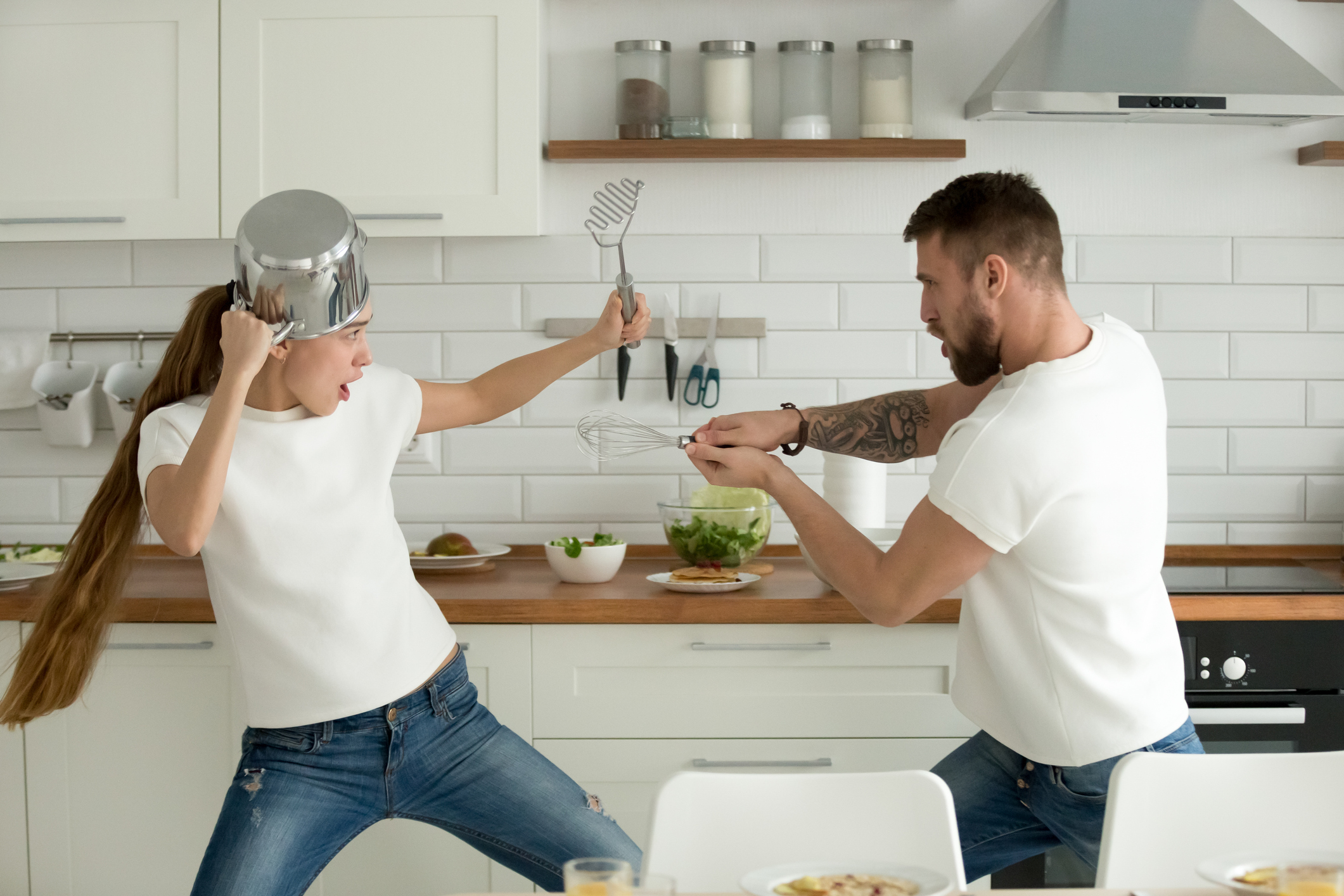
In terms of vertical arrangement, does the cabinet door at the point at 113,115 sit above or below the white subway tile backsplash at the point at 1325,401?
above

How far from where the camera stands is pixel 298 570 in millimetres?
1604

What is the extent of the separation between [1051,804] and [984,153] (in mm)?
1599

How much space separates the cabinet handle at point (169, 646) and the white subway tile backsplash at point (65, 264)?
999 millimetres

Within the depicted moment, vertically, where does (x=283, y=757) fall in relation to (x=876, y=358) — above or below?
below

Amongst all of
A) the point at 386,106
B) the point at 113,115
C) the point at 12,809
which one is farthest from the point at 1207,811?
the point at 113,115

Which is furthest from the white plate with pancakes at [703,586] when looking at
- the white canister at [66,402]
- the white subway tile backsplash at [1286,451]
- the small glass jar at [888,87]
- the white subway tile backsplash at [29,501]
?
the white subway tile backsplash at [29,501]

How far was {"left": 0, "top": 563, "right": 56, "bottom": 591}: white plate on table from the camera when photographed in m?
2.25

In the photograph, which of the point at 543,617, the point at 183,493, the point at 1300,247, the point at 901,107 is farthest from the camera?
the point at 1300,247

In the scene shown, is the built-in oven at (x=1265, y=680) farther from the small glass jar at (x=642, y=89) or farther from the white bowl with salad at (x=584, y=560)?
the small glass jar at (x=642, y=89)

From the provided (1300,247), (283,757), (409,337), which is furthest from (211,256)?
(1300,247)

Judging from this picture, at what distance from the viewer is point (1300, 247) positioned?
106 inches

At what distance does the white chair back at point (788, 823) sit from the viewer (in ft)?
4.18

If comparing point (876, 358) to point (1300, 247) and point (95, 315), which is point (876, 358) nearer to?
point (1300, 247)

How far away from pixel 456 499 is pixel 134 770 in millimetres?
908
